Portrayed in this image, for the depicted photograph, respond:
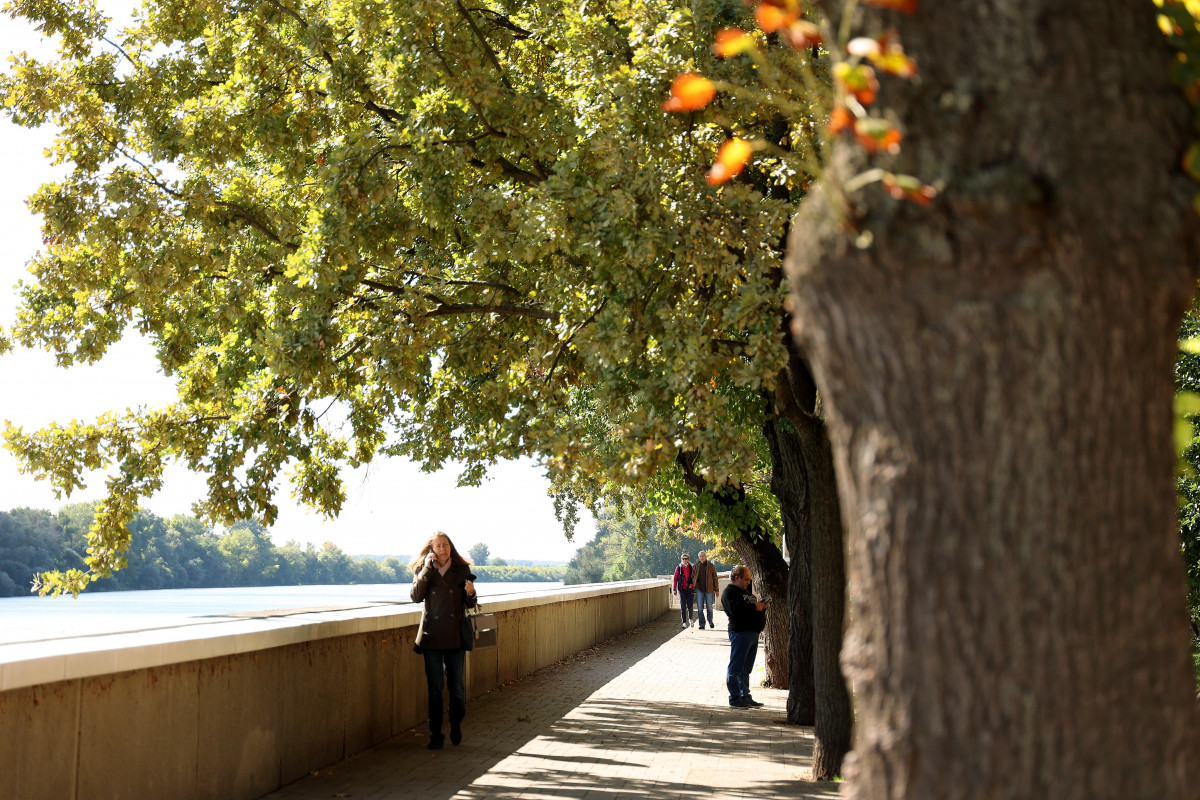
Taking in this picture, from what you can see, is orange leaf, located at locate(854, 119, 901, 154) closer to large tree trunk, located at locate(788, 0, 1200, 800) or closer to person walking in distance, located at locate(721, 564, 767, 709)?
large tree trunk, located at locate(788, 0, 1200, 800)

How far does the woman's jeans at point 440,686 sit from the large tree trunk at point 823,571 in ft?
9.73

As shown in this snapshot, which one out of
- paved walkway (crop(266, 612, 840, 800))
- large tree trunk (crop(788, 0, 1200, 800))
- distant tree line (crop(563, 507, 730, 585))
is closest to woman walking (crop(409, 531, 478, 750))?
paved walkway (crop(266, 612, 840, 800))

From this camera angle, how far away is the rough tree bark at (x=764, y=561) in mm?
14250

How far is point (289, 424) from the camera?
1128 centimetres

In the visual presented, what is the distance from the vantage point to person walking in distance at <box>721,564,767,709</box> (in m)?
12.6

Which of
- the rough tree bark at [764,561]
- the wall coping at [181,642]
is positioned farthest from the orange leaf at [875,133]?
the rough tree bark at [764,561]

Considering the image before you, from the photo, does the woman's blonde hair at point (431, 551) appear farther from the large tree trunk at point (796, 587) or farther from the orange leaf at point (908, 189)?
the orange leaf at point (908, 189)

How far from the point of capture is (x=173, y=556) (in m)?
22.2

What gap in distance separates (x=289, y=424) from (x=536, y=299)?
2.82 metres

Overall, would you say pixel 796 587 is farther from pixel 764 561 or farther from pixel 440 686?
pixel 440 686

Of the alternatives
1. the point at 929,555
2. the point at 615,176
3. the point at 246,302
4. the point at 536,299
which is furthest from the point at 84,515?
the point at 929,555

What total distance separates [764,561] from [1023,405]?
12614 millimetres

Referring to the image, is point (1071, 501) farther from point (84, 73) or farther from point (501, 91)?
point (84, 73)

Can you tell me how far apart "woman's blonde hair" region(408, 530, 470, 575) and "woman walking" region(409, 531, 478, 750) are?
11 mm
